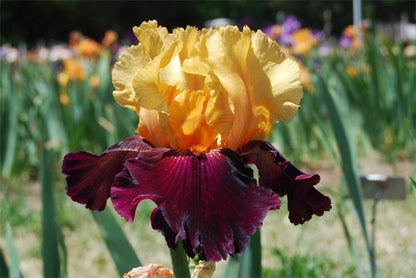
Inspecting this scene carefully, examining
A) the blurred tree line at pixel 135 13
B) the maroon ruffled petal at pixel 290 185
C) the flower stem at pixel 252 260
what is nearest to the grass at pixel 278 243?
the flower stem at pixel 252 260

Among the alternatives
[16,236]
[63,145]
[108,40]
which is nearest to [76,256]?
[16,236]

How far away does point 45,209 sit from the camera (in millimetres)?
1045

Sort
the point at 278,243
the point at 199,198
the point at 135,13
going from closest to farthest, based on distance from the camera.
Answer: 1. the point at 199,198
2. the point at 278,243
3. the point at 135,13

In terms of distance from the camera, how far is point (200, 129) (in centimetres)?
74

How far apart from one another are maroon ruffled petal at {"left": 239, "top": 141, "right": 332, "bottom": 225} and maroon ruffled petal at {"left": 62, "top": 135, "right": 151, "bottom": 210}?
0.14 meters

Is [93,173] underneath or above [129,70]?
underneath

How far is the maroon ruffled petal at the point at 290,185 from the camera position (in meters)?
0.71

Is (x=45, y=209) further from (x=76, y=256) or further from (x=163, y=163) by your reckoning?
(x=76, y=256)

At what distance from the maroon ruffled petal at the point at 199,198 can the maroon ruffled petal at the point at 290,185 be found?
0.13 ft

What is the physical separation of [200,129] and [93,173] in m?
0.14

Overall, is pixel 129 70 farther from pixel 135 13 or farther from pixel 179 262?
pixel 135 13

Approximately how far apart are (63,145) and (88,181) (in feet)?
8.07

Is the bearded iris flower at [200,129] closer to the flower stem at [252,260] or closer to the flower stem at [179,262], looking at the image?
the flower stem at [179,262]

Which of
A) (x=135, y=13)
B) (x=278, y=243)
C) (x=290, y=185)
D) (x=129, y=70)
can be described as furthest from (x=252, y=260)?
(x=135, y=13)
